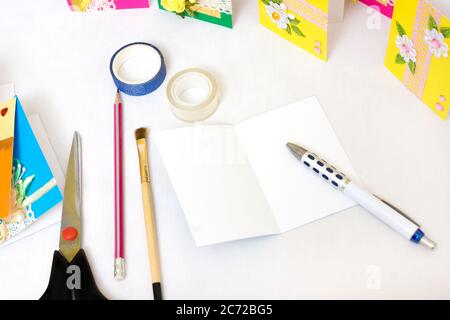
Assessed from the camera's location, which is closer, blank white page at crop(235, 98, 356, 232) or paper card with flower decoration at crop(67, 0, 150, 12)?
blank white page at crop(235, 98, 356, 232)

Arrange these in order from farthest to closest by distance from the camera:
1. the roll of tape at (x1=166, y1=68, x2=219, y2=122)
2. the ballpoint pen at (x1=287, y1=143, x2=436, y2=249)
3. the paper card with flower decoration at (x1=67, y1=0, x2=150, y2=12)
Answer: the paper card with flower decoration at (x1=67, y1=0, x2=150, y2=12) → the roll of tape at (x1=166, y1=68, x2=219, y2=122) → the ballpoint pen at (x1=287, y1=143, x2=436, y2=249)

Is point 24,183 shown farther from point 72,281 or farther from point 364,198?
point 364,198

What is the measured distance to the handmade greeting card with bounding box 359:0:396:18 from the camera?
850 mm

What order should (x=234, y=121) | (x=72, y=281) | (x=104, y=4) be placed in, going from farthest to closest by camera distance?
(x=104, y=4)
(x=234, y=121)
(x=72, y=281)

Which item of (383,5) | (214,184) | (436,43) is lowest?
(214,184)

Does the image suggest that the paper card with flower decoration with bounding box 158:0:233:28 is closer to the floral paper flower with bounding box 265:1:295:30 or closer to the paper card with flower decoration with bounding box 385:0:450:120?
the floral paper flower with bounding box 265:1:295:30

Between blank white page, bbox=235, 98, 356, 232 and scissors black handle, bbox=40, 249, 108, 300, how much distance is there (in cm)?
24

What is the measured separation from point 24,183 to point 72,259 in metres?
0.13

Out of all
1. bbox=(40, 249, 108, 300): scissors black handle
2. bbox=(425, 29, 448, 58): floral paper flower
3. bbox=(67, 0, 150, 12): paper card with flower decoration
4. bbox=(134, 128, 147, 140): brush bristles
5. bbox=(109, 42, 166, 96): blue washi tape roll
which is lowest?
bbox=(40, 249, 108, 300): scissors black handle

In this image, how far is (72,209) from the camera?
0.76 meters

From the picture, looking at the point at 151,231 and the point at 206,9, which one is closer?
the point at 151,231

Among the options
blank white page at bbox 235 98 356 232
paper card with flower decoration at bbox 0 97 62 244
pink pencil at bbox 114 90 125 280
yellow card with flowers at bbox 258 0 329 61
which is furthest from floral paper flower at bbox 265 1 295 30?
paper card with flower decoration at bbox 0 97 62 244

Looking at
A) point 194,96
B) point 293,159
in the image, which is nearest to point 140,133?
point 194,96
